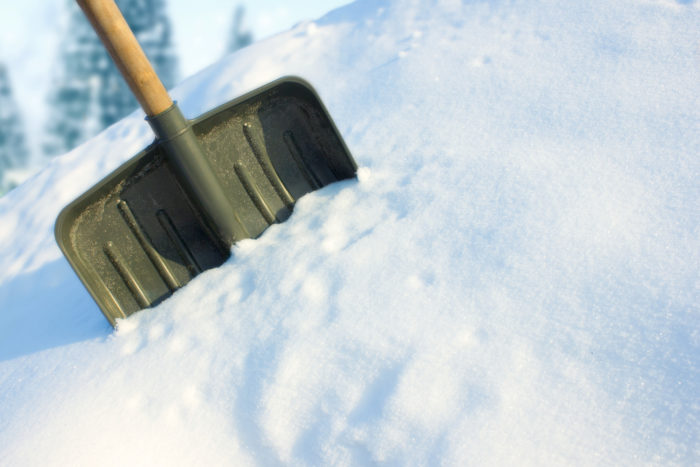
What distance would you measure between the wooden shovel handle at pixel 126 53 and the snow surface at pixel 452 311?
48cm

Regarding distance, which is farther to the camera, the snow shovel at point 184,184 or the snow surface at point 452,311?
the snow shovel at point 184,184

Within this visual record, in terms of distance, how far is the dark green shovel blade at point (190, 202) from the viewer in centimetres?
129

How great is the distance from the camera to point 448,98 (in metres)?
1.74

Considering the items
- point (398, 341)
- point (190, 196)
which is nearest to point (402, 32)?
point (190, 196)

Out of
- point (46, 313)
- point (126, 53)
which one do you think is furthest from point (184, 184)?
point (46, 313)

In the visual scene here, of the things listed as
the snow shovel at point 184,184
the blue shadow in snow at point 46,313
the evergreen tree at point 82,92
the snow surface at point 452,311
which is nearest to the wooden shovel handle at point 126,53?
the snow shovel at point 184,184

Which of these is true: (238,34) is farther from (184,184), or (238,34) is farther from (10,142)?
(184,184)

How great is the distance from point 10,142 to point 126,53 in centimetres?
1527

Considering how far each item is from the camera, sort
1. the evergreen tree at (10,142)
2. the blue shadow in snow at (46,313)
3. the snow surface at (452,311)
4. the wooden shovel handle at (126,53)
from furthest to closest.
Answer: the evergreen tree at (10,142)
the blue shadow in snow at (46,313)
the wooden shovel handle at (126,53)
the snow surface at (452,311)

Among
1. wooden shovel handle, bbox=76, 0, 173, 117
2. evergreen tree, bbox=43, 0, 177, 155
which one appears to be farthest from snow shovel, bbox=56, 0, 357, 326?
evergreen tree, bbox=43, 0, 177, 155

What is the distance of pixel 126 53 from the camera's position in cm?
124

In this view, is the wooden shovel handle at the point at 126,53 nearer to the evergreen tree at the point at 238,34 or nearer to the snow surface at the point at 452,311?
the snow surface at the point at 452,311

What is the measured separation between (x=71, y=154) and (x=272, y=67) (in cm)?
142

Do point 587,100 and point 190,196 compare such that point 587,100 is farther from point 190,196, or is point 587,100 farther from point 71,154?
point 71,154
